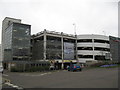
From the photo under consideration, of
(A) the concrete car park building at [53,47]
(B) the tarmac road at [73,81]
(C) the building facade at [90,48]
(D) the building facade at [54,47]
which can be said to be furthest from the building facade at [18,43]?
(B) the tarmac road at [73,81]

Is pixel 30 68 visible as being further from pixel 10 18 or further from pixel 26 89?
pixel 10 18

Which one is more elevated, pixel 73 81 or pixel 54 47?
pixel 54 47

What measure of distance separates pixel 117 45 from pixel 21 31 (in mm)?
44144

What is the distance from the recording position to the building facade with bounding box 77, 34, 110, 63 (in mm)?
61188

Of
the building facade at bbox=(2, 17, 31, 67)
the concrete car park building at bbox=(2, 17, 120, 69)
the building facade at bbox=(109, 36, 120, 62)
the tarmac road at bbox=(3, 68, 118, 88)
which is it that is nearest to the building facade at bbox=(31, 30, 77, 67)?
the concrete car park building at bbox=(2, 17, 120, 69)

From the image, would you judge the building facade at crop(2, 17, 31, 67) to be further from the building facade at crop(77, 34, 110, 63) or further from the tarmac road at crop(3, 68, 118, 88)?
the tarmac road at crop(3, 68, 118, 88)

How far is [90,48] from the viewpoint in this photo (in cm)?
6200

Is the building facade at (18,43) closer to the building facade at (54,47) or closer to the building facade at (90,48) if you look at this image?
the building facade at (54,47)

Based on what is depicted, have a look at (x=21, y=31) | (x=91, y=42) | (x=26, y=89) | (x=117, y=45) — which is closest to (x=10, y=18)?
(x=21, y=31)

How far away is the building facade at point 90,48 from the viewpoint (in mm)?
61188

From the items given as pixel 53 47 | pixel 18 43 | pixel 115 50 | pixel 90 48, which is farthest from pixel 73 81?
pixel 115 50

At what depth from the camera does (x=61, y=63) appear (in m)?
56.3

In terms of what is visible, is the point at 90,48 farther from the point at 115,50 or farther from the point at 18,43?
the point at 18,43

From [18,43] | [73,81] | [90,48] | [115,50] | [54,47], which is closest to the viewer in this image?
[73,81]
